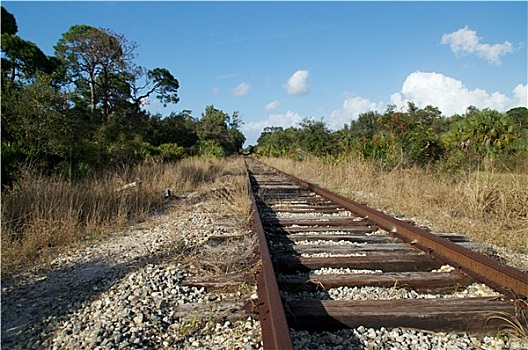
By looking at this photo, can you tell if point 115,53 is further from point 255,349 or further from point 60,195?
point 255,349

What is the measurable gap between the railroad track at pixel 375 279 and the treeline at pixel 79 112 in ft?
16.9

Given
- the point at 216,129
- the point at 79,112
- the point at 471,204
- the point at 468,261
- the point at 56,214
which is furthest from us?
the point at 216,129

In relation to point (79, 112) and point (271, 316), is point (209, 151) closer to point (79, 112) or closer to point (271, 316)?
point (79, 112)

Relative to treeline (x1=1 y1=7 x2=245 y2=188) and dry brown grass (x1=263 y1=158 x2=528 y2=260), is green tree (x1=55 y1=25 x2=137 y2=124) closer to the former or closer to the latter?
treeline (x1=1 y1=7 x2=245 y2=188)

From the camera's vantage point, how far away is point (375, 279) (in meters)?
2.59

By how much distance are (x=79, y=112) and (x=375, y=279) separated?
1393 cm

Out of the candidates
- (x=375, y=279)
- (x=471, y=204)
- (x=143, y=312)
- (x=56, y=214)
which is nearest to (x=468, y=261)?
(x=375, y=279)

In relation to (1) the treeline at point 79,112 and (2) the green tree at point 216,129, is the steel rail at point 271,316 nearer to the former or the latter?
(1) the treeline at point 79,112

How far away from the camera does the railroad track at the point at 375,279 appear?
200cm

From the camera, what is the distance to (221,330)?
203 cm

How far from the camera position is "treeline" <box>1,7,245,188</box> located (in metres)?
7.30

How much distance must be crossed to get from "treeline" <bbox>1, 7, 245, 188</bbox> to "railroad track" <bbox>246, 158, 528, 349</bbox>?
5.14 m

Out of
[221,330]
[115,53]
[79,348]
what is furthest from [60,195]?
[115,53]

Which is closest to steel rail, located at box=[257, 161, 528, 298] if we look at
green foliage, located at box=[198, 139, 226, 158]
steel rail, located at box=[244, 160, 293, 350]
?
steel rail, located at box=[244, 160, 293, 350]
